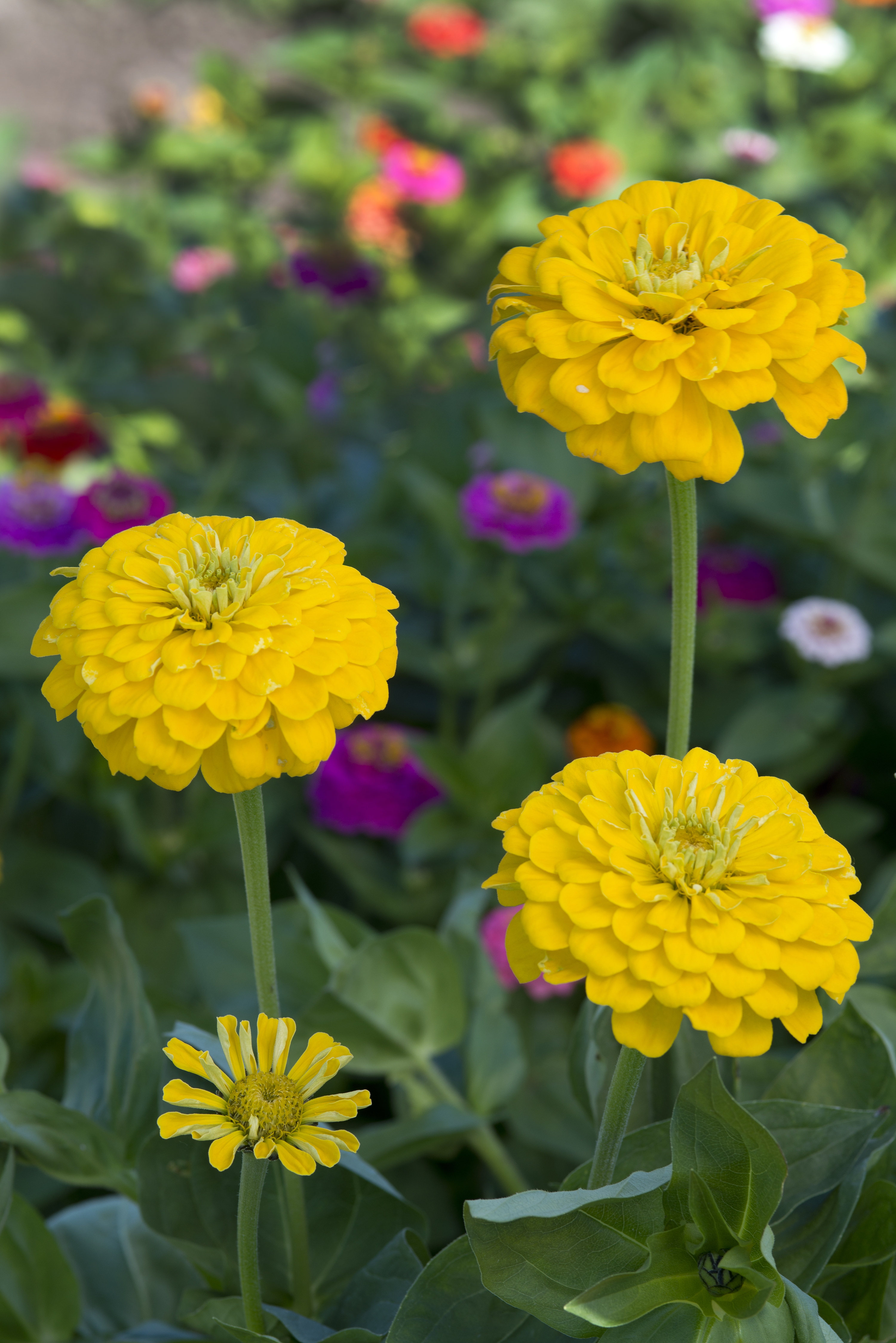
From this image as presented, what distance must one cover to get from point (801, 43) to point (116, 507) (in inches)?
85.8

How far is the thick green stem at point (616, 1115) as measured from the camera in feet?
1.32

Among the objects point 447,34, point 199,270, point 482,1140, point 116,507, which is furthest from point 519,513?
point 447,34

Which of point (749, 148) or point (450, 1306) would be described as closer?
point (450, 1306)

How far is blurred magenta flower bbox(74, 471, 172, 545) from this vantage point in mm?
1004

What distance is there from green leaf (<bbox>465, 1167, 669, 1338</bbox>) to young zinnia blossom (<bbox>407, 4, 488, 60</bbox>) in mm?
2834

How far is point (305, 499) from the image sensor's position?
1394 mm

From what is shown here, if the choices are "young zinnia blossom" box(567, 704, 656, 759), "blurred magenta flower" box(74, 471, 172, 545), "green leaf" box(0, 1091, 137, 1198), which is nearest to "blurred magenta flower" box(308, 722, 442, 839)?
"young zinnia blossom" box(567, 704, 656, 759)

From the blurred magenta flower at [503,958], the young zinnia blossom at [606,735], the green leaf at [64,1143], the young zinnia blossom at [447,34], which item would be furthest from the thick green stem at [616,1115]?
the young zinnia blossom at [447,34]

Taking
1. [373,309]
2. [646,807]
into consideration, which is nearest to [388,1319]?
[646,807]

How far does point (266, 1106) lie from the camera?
38cm

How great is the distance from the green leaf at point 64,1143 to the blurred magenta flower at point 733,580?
74cm

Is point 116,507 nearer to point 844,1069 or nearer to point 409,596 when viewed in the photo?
point 409,596

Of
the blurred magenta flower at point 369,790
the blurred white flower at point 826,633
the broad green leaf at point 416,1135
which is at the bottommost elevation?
the broad green leaf at point 416,1135

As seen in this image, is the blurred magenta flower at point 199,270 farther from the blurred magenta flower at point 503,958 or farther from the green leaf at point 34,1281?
the green leaf at point 34,1281
